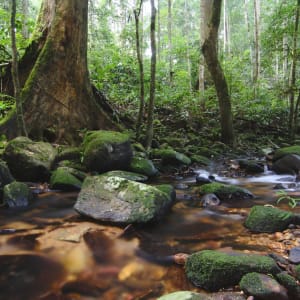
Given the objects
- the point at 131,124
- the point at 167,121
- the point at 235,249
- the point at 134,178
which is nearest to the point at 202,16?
the point at 167,121

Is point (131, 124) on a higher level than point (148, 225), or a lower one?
higher

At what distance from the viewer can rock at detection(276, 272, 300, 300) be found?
8.57ft

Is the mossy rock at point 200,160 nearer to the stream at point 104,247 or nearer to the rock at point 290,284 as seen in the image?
the stream at point 104,247

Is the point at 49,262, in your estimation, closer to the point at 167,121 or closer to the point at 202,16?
the point at 167,121

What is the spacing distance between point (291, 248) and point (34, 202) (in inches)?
153

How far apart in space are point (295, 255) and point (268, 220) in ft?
2.97

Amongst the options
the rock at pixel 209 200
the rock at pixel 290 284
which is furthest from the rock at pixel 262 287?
the rock at pixel 209 200

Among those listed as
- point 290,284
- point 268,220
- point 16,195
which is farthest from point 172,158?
point 290,284

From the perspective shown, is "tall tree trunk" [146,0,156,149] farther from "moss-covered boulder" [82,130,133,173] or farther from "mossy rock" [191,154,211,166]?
"moss-covered boulder" [82,130,133,173]

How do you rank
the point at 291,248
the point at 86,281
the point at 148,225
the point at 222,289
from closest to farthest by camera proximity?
the point at 222,289
the point at 86,281
the point at 291,248
the point at 148,225

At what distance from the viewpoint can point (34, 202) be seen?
5.50m

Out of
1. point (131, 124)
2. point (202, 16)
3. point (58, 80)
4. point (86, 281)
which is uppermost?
point (202, 16)

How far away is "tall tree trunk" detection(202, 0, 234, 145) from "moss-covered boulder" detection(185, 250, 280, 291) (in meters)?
8.40

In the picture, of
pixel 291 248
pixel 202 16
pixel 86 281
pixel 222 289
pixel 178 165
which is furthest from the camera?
pixel 202 16
